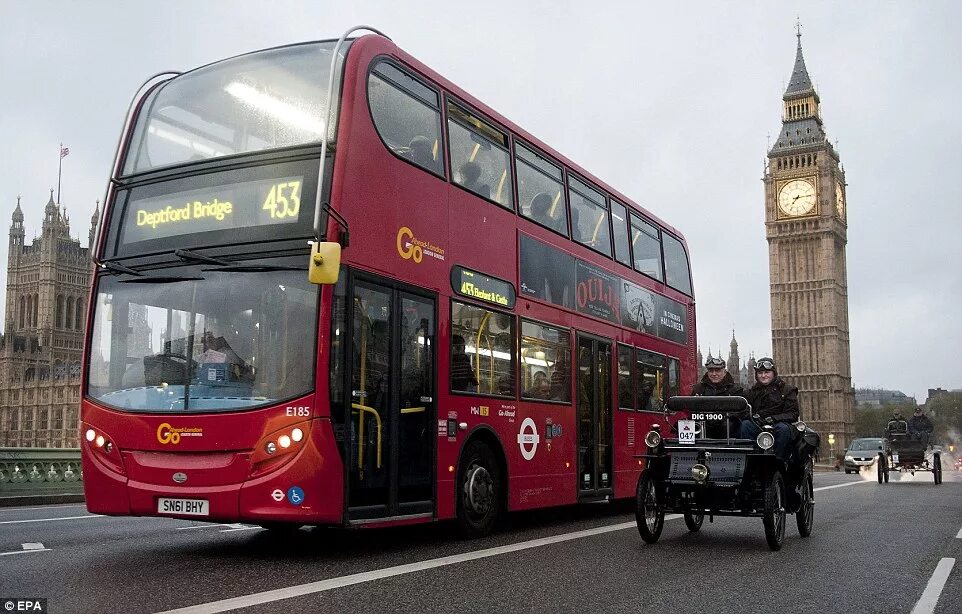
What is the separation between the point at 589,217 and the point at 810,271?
3550 inches

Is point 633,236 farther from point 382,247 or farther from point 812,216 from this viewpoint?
point 812,216

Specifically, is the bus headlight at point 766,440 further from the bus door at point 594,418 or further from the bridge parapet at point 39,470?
the bridge parapet at point 39,470

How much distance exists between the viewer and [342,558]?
25.7 ft

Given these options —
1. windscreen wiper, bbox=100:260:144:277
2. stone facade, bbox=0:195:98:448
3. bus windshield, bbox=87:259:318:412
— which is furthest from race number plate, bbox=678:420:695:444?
stone facade, bbox=0:195:98:448

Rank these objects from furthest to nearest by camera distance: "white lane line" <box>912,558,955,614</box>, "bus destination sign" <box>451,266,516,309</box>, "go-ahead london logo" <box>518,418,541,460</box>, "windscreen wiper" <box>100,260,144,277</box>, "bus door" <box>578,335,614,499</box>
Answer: "bus door" <box>578,335,614,499</box>, "go-ahead london logo" <box>518,418,541,460</box>, "bus destination sign" <box>451,266,516,309</box>, "windscreen wiper" <box>100,260,144,277</box>, "white lane line" <box>912,558,955,614</box>

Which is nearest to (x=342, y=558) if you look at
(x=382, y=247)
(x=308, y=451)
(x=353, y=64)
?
(x=308, y=451)

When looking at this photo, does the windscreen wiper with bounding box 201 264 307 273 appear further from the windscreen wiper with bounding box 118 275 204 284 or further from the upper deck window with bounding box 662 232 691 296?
the upper deck window with bounding box 662 232 691 296

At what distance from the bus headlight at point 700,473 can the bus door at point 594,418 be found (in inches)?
113

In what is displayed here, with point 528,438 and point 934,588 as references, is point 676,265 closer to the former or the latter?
point 528,438

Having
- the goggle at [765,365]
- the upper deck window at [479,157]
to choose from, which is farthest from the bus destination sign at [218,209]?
the goggle at [765,365]

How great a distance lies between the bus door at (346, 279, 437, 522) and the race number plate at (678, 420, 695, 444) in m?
2.44

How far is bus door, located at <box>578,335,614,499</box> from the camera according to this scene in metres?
11.9

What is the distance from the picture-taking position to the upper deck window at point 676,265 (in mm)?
15359

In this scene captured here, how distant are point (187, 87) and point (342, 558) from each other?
431 cm
